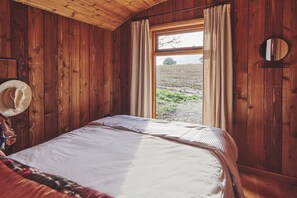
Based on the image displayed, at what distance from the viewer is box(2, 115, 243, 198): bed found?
95cm

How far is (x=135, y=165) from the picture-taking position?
117cm

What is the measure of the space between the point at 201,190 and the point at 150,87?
2291mm

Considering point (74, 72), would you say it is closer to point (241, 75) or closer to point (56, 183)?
point (56, 183)

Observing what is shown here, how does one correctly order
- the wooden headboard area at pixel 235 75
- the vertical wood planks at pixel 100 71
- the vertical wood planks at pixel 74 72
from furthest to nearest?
the vertical wood planks at pixel 100 71
the vertical wood planks at pixel 74 72
the wooden headboard area at pixel 235 75

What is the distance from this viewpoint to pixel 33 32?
2.14 m

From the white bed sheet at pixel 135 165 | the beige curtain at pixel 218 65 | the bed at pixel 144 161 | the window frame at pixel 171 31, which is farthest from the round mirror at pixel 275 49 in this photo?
the white bed sheet at pixel 135 165

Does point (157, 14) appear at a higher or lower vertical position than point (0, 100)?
higher

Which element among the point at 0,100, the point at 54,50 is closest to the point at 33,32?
the point at 54,50

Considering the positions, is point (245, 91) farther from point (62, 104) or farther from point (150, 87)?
point (62, 104)

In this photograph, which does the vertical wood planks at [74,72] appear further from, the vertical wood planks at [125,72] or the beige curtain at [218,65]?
the beige curtain at [218,65]

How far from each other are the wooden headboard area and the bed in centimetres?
84

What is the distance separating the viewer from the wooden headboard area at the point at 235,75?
210cm

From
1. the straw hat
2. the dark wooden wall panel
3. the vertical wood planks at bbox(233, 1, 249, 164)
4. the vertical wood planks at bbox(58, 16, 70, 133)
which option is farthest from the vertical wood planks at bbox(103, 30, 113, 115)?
the dark wooden wall panel

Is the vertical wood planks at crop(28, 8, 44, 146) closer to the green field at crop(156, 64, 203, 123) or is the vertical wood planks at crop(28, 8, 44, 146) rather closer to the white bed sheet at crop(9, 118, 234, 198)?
the white bed sheet at crop(9, 118, 234, 198)
